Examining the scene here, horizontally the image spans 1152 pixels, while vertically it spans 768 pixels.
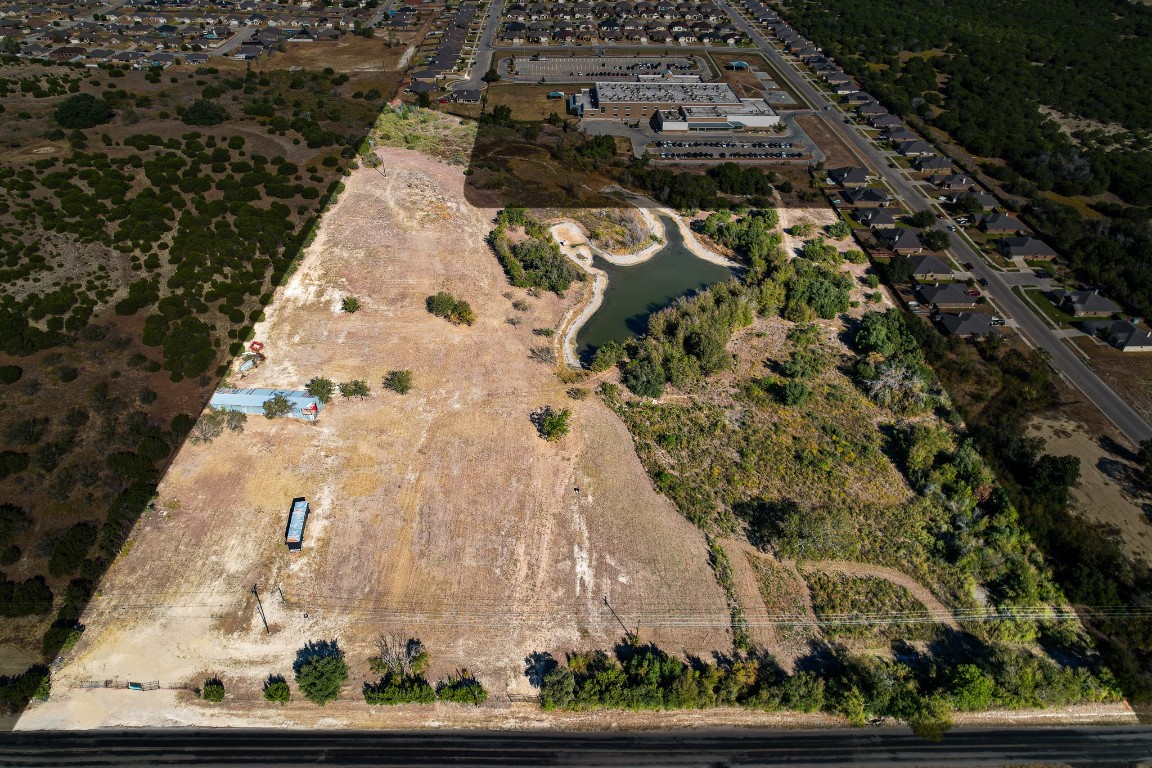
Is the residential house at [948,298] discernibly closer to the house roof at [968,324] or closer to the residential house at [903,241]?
the house roof at [968,324]

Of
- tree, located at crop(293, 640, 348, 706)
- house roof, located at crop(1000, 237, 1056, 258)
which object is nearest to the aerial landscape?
tree, located at crop(293, 640, 348, 706)

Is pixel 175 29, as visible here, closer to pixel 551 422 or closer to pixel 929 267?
pixel 551 422

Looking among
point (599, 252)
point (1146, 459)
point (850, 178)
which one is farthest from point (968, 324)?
point (599, 252)

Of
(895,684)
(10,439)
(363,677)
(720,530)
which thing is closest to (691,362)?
(720,530)

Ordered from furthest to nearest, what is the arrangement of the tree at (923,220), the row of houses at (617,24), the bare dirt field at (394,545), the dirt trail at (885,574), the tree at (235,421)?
the row of houses at (617,24) → the tree at (923,220) → the tree at (235,421) → the dirt trail at (885,574) → the bare dirt field at (394,545)

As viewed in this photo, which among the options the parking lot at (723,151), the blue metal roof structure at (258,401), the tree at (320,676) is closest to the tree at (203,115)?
the blue metal roof structure at (258,401)

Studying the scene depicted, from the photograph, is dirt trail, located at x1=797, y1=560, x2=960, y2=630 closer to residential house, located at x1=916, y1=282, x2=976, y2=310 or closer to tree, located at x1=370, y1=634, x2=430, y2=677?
tree, located at x1=370, y1=634, x2=430, y2=677
